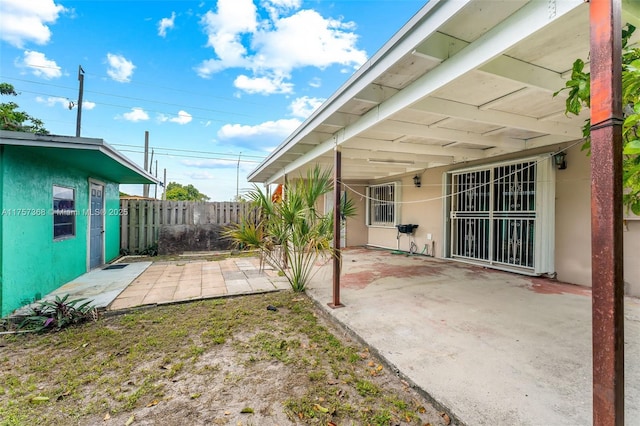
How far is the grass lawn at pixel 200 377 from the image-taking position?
1845 millimetres

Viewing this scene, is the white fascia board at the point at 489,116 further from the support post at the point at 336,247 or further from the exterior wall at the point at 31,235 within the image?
the exterior wall at the point at 31,235

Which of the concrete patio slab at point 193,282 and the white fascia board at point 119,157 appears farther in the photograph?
the concrete patio slab at point 193,282

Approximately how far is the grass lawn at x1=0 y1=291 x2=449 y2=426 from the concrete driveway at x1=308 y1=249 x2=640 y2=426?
0.28 meters

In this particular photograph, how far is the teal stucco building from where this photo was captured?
11.3 feet

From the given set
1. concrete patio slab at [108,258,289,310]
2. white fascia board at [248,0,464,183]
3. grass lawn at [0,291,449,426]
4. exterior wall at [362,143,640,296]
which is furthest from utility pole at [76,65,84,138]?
exterior wall at [362,143,640,296]

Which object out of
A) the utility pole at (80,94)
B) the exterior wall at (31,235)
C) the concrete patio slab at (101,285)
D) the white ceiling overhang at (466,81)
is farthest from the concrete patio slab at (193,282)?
the utility pole at (80,94)

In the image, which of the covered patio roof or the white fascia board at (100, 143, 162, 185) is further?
the white fascia board at (100, 143, 162, 185)

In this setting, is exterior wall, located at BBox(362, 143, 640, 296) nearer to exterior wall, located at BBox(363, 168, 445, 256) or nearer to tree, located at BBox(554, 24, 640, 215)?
exterior wall, located at BBox(363, 168, 445, 256)

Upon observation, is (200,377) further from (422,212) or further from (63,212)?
(422,212)

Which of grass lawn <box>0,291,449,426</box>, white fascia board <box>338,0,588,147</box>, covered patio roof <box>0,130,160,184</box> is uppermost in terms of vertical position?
white fascia board <box>338,0,588,147</box>

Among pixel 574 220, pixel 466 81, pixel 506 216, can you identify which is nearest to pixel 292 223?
pixel 466 81

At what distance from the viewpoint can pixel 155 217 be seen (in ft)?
28.9

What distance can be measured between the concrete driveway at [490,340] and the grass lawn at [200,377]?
0.90ft

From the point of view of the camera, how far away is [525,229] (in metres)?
5.57
